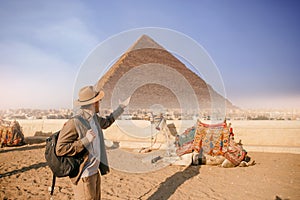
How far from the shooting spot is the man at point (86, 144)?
80.9 inches

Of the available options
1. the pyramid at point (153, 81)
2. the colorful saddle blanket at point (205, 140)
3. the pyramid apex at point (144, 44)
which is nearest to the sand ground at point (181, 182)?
the colorful saddle blanket at point (205, 140)

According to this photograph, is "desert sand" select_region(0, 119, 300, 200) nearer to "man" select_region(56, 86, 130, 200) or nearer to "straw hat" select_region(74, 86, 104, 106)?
"man" select_region(56, 86, 130, 200)

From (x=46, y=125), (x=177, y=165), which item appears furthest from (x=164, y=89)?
(x=177, y=165)

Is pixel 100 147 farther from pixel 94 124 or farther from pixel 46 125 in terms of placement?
pixel 46 125

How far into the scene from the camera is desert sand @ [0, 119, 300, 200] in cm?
389

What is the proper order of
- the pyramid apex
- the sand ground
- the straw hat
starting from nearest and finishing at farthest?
the straw hat < the sand ground < the pyramid apex

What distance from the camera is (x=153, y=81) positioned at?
67250mm

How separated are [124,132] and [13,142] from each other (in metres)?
3.84

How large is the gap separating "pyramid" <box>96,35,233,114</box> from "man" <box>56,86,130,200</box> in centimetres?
5397

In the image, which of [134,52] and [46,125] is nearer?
[46,125]

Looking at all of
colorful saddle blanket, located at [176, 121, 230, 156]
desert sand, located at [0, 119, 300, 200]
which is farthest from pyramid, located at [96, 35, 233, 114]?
desert sand, located at [0, 119, 300, 200]

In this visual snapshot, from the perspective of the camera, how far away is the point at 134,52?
70188 millimetres

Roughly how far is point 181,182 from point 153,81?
63058 millimetres

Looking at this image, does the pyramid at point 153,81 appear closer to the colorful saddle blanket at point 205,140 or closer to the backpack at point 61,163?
the colorful saddle blanket at point 205,140
